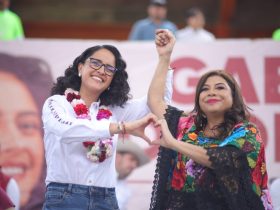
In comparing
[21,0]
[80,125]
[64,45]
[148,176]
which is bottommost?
[148,176]

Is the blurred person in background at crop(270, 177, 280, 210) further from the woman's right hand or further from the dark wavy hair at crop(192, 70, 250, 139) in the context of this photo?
the woman's right hand

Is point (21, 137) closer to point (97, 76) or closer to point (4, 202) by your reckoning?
point (4, 202)

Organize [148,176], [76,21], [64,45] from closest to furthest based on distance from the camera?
[148,176] → [64,45] → [76,21]

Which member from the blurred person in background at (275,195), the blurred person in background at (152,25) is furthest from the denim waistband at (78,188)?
the blurred person in background at (152,25)

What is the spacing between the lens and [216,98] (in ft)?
14.8

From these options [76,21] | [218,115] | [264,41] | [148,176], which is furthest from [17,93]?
[76,21]

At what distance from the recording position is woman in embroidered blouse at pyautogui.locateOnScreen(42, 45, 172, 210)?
448 cm

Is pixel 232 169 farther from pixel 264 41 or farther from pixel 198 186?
pixel 264 41

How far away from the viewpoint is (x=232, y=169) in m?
4.29

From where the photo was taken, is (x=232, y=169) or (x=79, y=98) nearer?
(x=232, y=169)

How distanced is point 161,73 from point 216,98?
0.44 meters

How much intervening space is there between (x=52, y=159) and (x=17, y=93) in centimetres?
342

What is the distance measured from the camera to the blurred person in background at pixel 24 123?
7633 millimetres

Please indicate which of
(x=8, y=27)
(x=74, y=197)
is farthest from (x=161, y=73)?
(x=8, y=27)
